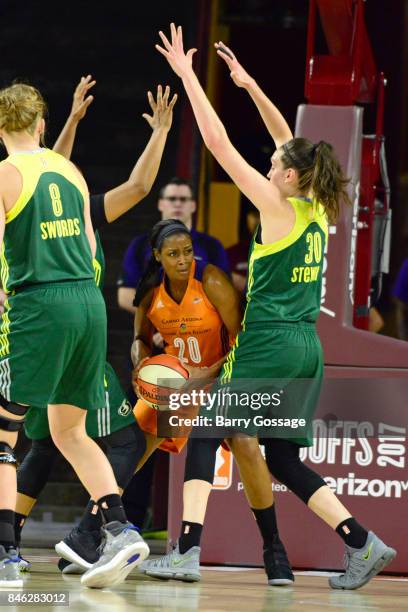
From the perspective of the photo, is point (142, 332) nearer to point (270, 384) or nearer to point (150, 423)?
point (150, 423)

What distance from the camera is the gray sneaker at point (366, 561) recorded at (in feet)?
18.4

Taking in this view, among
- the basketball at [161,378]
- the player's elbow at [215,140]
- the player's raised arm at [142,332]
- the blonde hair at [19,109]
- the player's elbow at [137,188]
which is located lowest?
the basketball at [161,378]

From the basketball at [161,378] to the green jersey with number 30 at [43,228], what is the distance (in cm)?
94

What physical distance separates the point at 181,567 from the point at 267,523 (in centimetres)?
43

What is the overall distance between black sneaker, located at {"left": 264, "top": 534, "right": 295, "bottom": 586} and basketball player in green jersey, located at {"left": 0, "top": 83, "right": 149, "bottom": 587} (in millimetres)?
845

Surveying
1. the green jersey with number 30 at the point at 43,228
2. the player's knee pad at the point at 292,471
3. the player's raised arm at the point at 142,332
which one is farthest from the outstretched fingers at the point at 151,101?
the player's knee pad at the point at 292,471

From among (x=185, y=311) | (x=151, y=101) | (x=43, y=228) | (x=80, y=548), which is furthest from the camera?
(x=185, y=311)

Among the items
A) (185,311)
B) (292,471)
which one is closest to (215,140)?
(185,311)

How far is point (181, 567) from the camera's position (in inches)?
224

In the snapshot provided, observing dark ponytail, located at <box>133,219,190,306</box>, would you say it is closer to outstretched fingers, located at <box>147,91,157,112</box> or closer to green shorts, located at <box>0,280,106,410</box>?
outstretched fingers, located at <box>147,91,157,112</box>

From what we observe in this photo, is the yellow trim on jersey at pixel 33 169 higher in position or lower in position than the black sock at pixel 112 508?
higher

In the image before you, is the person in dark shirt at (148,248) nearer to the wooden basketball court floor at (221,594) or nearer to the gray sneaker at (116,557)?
the wooden basketball court floor at (221,594)

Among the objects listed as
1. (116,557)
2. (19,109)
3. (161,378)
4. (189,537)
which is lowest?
(189,537)

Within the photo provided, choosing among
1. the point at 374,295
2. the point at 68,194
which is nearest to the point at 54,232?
the point at 68,194
